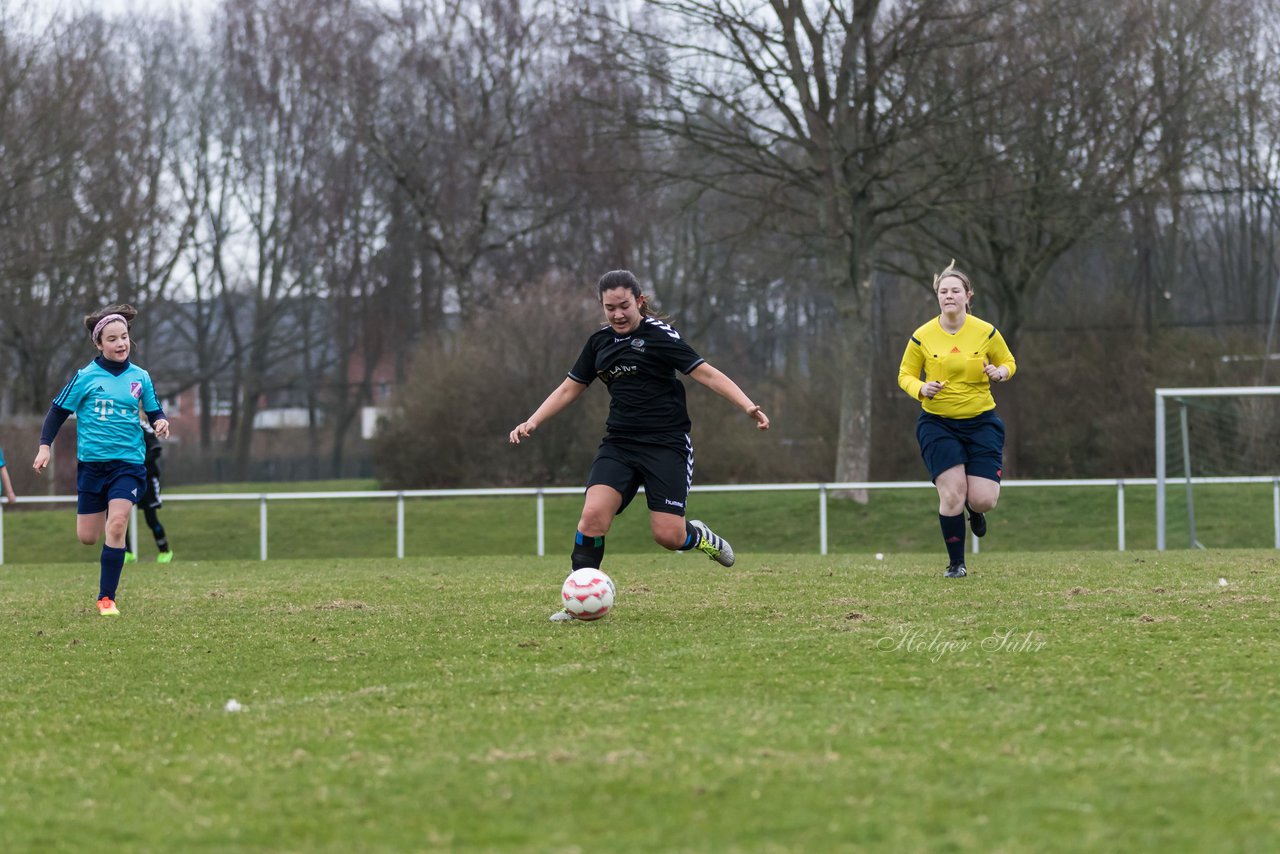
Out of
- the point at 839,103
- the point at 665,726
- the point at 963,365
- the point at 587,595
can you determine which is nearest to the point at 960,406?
the point at 963,365

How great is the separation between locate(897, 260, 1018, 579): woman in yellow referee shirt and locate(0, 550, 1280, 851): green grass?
1366 mm

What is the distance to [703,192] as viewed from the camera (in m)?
26.2

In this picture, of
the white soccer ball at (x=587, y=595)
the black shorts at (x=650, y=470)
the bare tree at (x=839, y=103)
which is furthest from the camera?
the bare tree at (x=839, y=103)

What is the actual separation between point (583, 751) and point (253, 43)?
38207 millimetres

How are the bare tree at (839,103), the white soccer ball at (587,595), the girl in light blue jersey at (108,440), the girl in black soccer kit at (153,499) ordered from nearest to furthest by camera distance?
the white soccer ball at (587,595) → the girl in light blue jersey at (108,440) → the girl in black soccer kit at (153,499) → the bare tree at (839,103)

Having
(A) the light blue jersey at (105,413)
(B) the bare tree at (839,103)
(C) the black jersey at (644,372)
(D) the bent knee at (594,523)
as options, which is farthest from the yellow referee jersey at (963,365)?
(B) the bare tree at (839,103)

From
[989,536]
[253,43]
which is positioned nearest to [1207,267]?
[989,536]

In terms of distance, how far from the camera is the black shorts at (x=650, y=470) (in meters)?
8.45

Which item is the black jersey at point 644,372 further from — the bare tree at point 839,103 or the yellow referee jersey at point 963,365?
the bare tree at point 839,103

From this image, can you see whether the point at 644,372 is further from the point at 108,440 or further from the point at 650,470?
the point at 108,440

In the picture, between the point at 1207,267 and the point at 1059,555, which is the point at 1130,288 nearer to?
the point at 1207,267

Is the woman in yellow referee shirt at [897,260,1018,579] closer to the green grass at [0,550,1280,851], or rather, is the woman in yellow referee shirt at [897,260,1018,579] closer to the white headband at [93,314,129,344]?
the green grass at [0,550,1280,851]

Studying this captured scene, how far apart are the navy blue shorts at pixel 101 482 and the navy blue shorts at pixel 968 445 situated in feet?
17.8

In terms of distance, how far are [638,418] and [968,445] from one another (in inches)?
121
